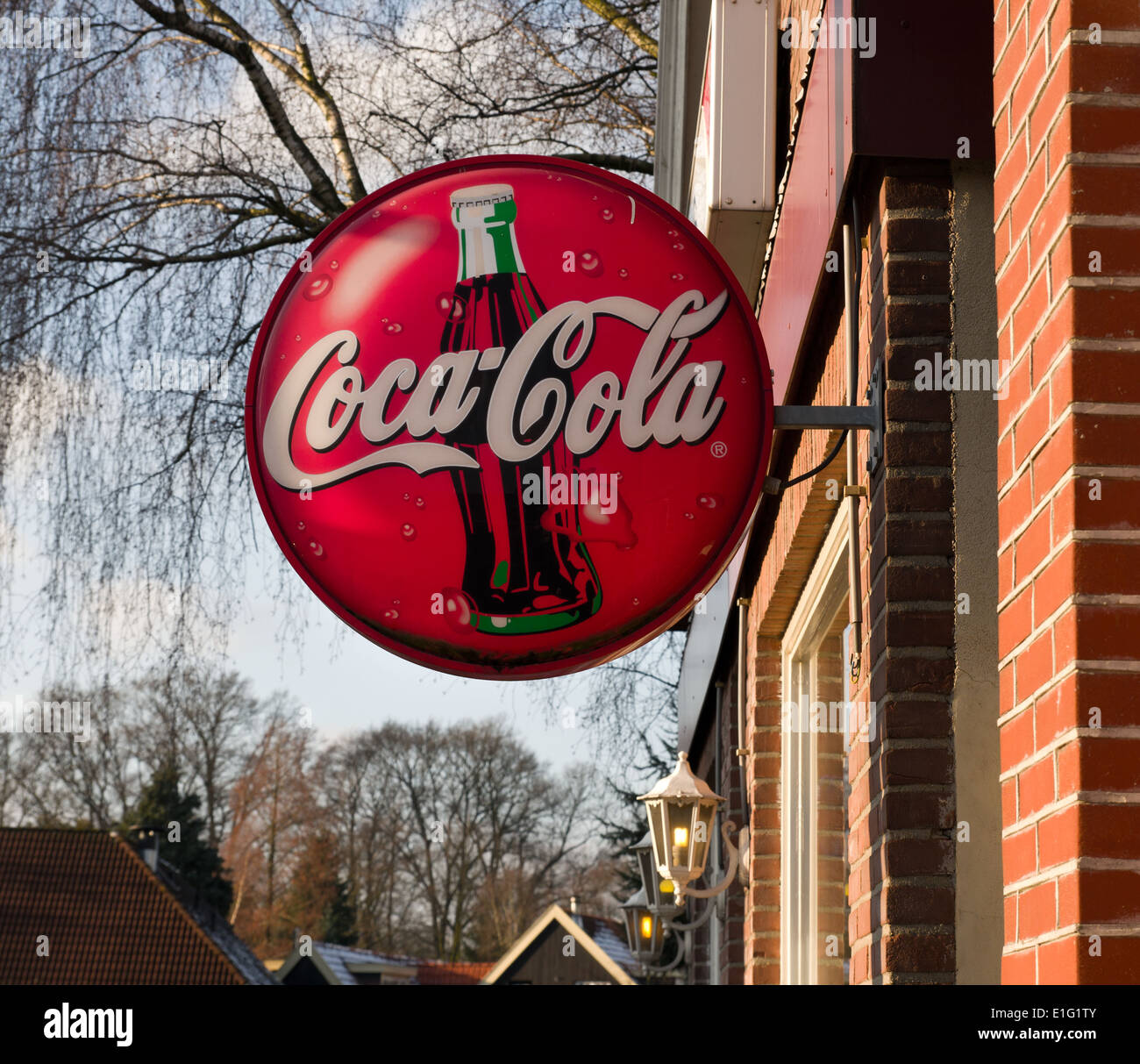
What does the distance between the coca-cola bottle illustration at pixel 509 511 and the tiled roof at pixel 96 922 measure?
24266 millimetres

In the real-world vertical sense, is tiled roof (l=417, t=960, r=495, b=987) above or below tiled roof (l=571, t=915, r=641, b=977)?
below

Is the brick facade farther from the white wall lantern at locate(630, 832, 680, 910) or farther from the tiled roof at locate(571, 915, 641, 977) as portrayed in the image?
the tiled roof at locate(571, 915, 641, 977)

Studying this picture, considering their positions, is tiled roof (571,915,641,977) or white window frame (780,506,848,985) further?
tiled roof (571,915,641,977)

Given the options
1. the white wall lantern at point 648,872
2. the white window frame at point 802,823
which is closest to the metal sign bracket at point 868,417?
the white window frame at point 802,823

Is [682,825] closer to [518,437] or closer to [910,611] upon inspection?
[910,611]

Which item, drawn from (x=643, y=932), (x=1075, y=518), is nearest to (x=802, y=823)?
(x=1075, y=518)

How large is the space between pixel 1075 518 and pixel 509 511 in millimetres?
1045

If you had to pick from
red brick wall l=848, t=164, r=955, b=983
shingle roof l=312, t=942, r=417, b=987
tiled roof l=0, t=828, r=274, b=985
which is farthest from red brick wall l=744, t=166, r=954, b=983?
shingle roof l=312, t=942, r=417, b=987

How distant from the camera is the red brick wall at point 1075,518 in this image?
1593 millimetres

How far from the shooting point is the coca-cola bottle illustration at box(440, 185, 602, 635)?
2.41 meters

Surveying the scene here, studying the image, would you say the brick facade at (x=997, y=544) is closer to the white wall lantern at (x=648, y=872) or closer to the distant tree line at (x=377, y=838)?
the white wall lantern at (x=648, y=872)

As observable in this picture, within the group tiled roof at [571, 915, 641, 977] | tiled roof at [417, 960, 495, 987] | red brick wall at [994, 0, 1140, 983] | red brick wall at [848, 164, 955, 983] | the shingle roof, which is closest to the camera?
red brick wall at [994, 0, 1140, 983]

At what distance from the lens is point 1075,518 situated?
1656 mm

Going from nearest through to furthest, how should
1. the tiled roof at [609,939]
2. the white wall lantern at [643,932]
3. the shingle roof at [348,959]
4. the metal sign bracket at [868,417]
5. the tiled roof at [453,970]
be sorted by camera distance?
the metal sign bracket at [868,417], the white wall lantern at [643,932], the tiled roof at [609,939], the tiled roof at [453,970], the shingle roof at [348,959]
